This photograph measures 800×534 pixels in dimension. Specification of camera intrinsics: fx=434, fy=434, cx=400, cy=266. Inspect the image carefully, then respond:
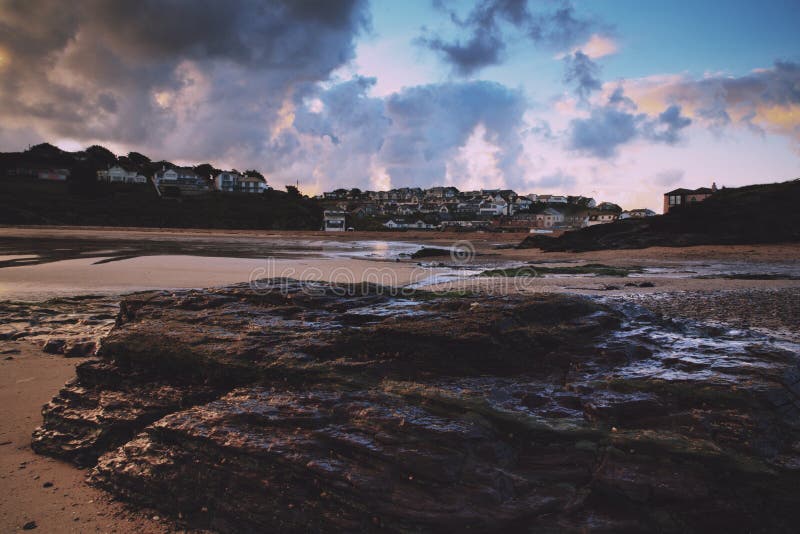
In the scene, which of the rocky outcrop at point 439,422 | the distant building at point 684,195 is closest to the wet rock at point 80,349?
the rocky outcrop at point 439,422

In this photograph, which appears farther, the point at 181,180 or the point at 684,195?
the point at 181,180

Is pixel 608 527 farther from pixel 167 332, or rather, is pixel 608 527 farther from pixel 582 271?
pixel 582 271

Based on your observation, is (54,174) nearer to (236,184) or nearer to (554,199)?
(236,184)

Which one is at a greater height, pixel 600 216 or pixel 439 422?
pixel 600 216

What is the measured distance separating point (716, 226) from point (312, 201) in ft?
379

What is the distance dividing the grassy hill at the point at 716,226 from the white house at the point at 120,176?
12434 cm

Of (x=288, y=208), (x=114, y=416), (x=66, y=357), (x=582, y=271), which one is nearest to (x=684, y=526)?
(x=114, y=416)

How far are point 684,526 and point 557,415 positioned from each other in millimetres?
1059

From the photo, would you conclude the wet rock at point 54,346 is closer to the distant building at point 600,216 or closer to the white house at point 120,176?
the distant building at point 600,216

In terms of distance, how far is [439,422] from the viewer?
3.55 metres

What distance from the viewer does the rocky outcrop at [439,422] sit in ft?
9.99

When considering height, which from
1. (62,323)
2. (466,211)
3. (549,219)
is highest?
(466,211)

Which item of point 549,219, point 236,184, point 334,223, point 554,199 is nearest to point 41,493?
point 334,223

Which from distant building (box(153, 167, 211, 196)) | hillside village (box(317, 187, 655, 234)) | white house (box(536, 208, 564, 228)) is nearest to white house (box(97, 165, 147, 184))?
distant building (box(153, 167, 211, 196))
